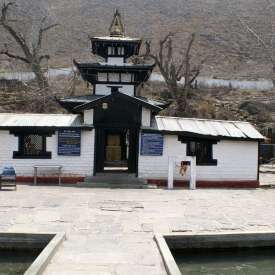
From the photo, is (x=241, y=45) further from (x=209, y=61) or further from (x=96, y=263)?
(x=96, y=263)

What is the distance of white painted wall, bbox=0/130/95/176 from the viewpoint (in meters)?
21.1

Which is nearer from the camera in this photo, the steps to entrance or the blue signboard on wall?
the steps to entrance

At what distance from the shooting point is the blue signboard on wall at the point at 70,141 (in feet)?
69.2

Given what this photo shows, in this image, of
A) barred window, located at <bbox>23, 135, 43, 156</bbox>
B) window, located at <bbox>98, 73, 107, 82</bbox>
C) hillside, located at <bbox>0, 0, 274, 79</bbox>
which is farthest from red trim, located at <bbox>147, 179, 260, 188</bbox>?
hillside, located at <bbox>0, 0, 274, 79</bbox>

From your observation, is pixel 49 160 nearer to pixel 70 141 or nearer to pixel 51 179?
pixel 51 179

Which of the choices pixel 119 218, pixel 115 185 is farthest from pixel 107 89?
pixel 119 218

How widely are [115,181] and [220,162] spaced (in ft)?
14.8

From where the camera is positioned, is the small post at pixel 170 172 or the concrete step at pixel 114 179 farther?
the concrete step at pixel 114 179

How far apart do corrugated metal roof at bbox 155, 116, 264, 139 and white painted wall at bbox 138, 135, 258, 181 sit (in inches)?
13.2

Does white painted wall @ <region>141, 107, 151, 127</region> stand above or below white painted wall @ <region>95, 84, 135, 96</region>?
below

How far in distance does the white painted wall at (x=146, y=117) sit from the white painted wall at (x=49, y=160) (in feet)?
8.13

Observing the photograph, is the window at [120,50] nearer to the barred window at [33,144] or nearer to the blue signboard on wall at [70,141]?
the blue signboard on wall at [70,141]

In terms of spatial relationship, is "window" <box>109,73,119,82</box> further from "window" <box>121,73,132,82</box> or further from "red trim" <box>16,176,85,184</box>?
"red trim" <box>16,176,85,184</box>

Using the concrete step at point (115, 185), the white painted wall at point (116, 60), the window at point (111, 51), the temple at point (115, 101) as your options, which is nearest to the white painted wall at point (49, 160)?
the temple at point (115, 101)
